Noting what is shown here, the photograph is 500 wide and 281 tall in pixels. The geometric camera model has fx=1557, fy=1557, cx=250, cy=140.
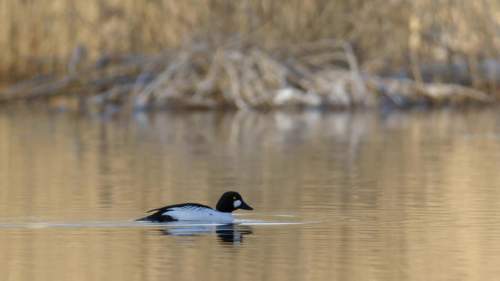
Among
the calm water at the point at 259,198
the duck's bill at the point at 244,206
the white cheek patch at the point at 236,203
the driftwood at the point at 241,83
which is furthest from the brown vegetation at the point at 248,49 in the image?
the white cheek patch at the point at 236,203

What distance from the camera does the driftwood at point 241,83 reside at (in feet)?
90.5

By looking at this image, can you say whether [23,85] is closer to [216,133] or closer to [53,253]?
[216,133]

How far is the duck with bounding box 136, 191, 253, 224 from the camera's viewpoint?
11.1m

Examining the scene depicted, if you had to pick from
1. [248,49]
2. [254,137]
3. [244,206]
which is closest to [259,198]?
[244,206]

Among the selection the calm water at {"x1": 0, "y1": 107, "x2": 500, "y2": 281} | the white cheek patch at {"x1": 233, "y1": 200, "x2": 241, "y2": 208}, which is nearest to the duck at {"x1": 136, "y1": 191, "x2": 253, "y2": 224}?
the white cheek patch at {"x1": 233, "y1": 200, "x2": 241, "y2": 208}

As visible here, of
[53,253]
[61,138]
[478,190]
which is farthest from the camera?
[61,138]

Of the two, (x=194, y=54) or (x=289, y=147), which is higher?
(x=194, y=54)

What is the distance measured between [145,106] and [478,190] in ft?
47.3

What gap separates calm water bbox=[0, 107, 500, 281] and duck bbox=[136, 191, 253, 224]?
0.12 meters

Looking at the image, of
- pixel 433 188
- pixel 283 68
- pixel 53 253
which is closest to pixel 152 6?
pixel 283 68

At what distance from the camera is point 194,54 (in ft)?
90.9

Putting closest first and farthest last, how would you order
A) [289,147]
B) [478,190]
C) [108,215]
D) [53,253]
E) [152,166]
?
[53,253], [108,215], [478,190], [152,166], [289,147]

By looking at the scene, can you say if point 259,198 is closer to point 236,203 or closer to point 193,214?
point 236,203

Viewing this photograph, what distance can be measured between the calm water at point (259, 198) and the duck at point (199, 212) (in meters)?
0.12
